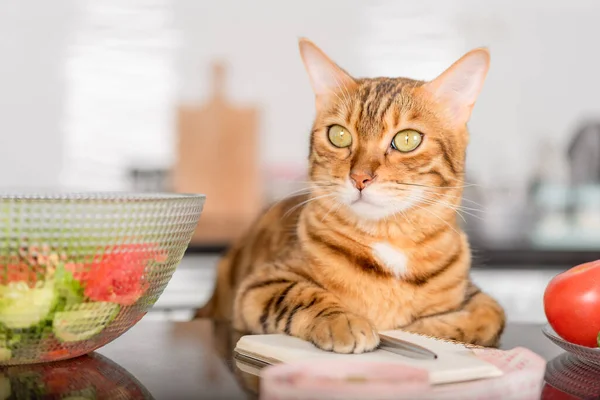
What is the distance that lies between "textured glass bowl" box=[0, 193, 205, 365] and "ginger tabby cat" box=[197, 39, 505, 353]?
26 cm

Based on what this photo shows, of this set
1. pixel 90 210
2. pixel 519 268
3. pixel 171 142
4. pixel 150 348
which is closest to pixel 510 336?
pixel 150 348

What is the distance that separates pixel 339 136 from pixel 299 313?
36 cm

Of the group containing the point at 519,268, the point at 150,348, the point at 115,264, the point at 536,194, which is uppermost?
the point at 115,264

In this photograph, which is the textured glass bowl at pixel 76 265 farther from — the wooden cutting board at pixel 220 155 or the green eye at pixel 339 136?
the wooden cutting board at pixel 220 155

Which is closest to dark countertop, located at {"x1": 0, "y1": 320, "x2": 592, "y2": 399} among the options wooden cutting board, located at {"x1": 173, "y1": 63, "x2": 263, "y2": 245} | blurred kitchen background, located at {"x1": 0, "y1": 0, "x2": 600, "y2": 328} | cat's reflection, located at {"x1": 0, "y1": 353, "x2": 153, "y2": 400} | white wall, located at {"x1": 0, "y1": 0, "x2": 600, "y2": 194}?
cat's reflection, located at {"x1": 0, "y1": 353, "x2": 153, "y2": 400}

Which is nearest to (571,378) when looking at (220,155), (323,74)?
(323,74)

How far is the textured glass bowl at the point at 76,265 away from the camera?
74cm

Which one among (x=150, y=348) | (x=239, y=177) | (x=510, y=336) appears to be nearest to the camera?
(x=150, y=348)

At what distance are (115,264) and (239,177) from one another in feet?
7.95

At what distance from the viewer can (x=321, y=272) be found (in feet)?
3.69

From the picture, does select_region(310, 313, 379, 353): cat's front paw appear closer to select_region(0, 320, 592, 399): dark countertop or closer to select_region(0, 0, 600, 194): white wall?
select_region(0, 320, 592, 399): dark countertop

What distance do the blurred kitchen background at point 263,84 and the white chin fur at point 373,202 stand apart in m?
2.13

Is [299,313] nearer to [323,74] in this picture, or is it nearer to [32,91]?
[323,74]

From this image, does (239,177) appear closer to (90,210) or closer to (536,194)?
(536,194)
